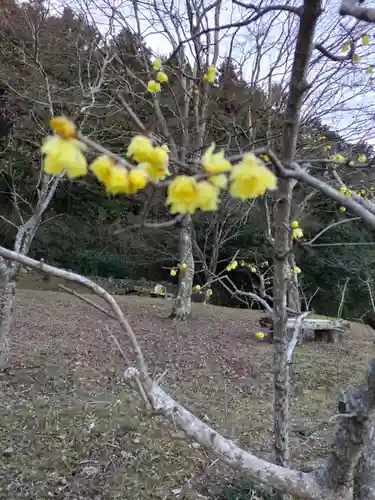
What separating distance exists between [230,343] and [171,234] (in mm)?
5877

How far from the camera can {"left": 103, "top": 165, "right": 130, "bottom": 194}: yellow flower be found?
0.64m

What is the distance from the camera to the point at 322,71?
238 inches

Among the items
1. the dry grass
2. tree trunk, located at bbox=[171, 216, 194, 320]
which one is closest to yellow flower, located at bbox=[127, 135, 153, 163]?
the dry grass

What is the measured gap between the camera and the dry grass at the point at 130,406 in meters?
2.59

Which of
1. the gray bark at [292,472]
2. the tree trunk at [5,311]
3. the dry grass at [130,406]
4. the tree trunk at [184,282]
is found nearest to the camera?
the gray bark at [292,472]

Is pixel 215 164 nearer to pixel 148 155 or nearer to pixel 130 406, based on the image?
pixel 148 155

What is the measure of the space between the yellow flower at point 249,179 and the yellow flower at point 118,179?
159 mm

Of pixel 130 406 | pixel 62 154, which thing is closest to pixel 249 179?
pixel 62 154

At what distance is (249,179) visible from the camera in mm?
647

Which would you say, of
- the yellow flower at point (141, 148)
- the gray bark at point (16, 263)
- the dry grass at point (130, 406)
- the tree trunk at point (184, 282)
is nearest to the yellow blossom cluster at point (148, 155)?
the yellow flower at point (141, 148)

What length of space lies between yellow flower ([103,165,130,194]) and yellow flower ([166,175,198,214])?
0.23 feet

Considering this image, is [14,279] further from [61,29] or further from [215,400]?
[61,29]

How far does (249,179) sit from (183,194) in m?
0.10

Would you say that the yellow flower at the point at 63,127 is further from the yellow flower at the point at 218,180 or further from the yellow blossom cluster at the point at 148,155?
the yellow flower at the point at 218,180
